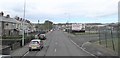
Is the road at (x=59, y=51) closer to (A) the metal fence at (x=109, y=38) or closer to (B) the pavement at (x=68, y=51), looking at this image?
(B) the pavement at (x=68, y=51)

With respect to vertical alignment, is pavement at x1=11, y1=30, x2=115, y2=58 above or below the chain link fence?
below

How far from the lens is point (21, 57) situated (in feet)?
80.4

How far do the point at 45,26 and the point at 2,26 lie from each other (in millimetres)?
105596

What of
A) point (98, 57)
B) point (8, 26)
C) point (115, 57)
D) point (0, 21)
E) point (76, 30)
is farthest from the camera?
point (76, 30)

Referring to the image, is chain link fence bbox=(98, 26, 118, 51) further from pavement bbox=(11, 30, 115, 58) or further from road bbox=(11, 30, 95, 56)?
road bbox=(11, 30, 95, 56)

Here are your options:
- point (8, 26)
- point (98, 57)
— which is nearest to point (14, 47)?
point (98, 57)

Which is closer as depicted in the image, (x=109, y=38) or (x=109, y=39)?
(x=109, y=38)

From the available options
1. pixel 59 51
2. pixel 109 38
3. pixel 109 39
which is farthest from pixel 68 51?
pixel 109 39

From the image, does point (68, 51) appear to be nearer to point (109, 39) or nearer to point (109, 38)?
point (109, 38)

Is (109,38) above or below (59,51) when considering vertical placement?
above

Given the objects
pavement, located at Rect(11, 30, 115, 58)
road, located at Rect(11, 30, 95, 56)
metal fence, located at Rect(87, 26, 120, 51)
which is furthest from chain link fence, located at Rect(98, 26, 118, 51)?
road, located at Rect(11, 30, 95, 56)

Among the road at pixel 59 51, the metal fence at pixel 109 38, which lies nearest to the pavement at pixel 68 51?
the road at pixel 59 51

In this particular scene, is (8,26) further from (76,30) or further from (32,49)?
(32,49)

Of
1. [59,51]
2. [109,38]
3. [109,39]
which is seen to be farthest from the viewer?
[109,39]
